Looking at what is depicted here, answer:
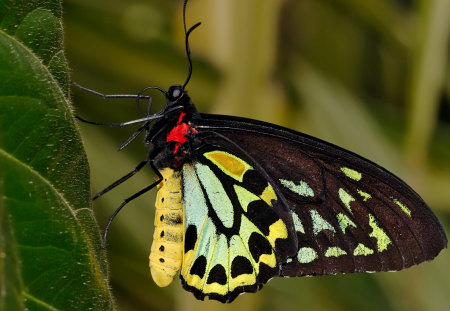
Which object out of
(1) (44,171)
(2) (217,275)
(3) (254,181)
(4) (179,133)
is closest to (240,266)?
(2) (217,275)

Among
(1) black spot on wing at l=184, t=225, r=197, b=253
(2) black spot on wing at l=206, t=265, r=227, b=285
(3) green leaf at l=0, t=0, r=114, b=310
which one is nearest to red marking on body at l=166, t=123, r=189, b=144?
(1) black spot on wing at l=184, t=225, r=197, b=253

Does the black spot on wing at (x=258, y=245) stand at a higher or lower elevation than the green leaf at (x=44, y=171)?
lower

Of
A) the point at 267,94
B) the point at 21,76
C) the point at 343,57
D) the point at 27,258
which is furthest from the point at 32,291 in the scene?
the point at 343,57

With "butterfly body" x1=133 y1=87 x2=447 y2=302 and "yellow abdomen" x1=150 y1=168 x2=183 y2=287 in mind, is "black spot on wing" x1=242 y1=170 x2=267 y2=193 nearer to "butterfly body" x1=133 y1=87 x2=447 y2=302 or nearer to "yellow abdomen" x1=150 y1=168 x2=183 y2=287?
"butterfly body" x1=133 y1=87 x2=447 y2=302

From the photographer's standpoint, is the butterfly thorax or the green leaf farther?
the butterfly thorax

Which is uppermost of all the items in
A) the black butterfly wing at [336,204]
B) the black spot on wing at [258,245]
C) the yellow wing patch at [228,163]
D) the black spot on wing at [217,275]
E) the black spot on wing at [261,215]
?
the black butterfly wing at [336,204]

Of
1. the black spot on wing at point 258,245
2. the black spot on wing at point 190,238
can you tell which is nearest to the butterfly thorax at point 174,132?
the black spot on wing at point 190,238

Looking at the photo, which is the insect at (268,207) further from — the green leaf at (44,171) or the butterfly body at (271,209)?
the green leaf at (44,171)

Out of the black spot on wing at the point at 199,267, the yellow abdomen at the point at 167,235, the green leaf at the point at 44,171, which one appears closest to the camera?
the green leaf at the point at 44,171

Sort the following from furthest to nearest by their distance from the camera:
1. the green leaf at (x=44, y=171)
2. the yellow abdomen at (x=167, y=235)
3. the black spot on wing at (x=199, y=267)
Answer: the black spot on wing at (x=199, y=267)
the yellow abdomen at (x=167, y=235)
the green leaf at (x=44, y=171)
